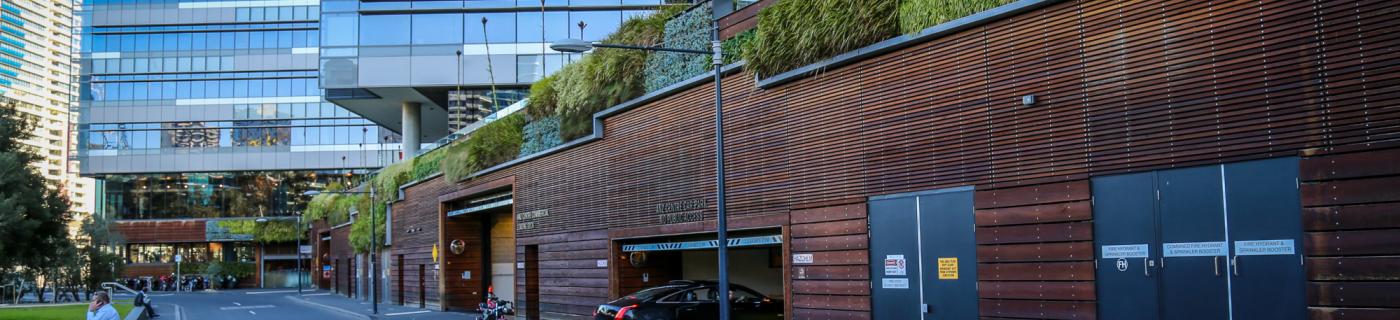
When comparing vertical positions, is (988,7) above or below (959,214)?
above

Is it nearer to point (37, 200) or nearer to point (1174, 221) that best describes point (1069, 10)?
point (1174, 221)

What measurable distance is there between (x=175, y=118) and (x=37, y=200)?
56.2 metres

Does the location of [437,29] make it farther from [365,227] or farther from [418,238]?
[365,227]

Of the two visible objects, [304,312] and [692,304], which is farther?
[304,312]

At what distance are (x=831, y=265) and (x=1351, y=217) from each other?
7958mm

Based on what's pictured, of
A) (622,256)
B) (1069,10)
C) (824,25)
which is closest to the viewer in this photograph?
(1069,10)

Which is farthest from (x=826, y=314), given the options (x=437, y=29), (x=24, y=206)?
(x=437, y=29)

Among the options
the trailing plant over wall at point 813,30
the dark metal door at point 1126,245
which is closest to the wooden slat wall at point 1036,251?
the dark metal door at point 1126,245

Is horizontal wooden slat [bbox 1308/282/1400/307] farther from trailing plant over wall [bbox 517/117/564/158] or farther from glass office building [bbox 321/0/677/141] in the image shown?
glass office building [bbox 321/0/677/141]

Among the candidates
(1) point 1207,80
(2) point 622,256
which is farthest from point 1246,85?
(2) point 622,256

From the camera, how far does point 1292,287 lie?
36.7 ft

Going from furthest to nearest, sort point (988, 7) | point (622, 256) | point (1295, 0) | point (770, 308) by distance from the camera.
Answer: point (622, 256), point (770, 308), point (988, 7), point (1295, 0)

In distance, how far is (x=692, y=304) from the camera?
66.5ft

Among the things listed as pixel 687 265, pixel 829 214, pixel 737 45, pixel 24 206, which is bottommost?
pixel 687 265
